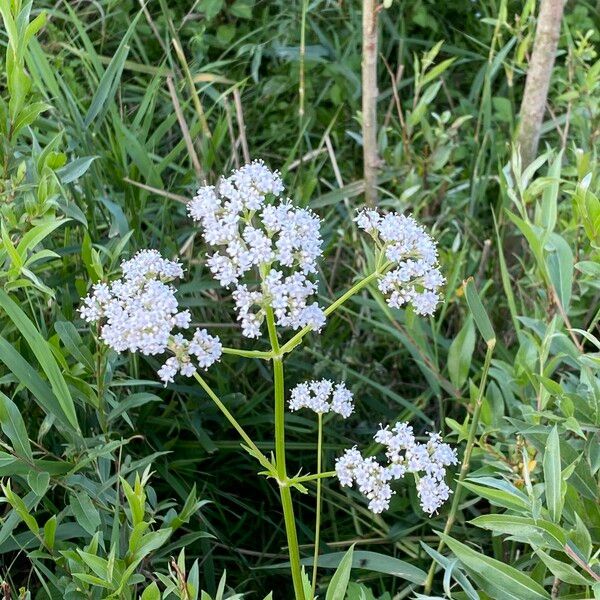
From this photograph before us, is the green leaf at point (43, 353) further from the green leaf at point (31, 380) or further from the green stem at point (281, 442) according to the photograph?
the green stem at point (281, 442)

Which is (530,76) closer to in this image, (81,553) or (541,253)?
(541,253)

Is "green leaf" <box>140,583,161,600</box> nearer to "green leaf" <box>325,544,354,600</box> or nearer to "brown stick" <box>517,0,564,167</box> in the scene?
"green leaf" <box>325,544,354,600</box>

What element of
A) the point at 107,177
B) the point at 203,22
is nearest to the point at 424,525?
the point at 107,177

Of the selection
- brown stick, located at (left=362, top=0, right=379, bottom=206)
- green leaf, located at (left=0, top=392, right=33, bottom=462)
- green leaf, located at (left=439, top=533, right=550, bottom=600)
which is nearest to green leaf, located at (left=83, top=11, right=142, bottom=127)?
brown stick, located at (left=362, top=0, right=379, bottom=206)

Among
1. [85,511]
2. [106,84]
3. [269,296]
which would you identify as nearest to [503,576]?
[269,296]

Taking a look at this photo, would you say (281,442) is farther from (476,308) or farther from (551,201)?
(551,201)

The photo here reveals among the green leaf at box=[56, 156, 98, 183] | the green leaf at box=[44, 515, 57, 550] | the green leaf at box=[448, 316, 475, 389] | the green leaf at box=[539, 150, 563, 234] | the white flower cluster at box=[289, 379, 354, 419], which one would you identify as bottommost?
the green leaf at box=[448, 316, 475, 389]
